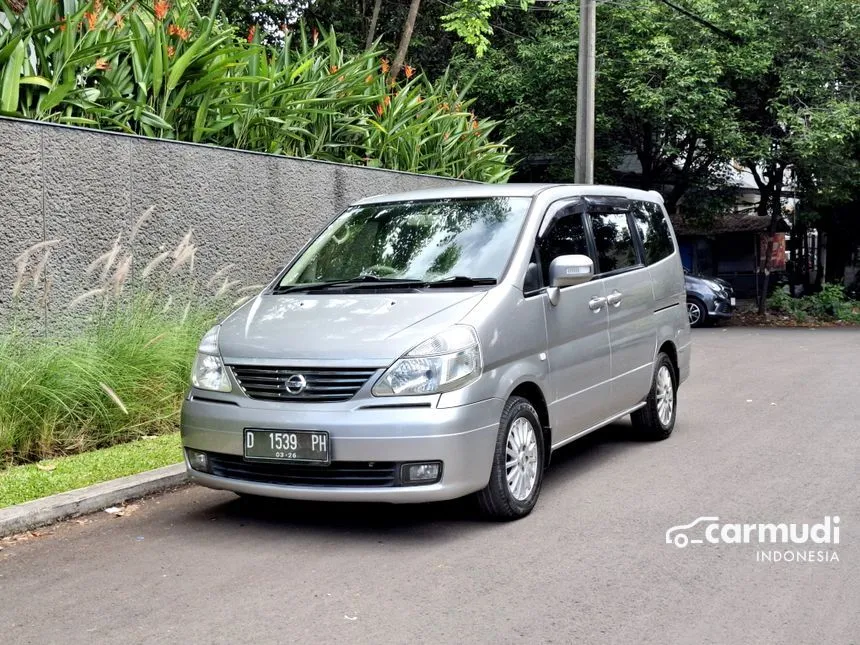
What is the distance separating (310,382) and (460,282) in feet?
4.06

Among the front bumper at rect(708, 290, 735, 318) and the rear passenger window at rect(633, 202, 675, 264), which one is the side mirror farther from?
the front bumper at rect(708, 290, 735, 318)

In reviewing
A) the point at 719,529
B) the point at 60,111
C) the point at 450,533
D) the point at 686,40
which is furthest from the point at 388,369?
the point at 686,40

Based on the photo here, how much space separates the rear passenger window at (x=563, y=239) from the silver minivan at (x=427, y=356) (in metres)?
0.01

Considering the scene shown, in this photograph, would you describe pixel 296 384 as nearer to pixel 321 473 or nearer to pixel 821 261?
pixel 321 473

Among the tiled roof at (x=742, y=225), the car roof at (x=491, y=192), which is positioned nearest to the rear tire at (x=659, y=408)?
the car roof at (x=491, y=192)

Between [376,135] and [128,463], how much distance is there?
7331mm

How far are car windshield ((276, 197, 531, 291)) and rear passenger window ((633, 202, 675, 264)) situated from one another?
6.31ft

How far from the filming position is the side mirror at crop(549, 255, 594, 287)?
634cm

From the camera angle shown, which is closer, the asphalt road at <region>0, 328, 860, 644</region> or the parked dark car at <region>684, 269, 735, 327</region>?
the asphalt road at <region>0, 328, 860, 644</region>

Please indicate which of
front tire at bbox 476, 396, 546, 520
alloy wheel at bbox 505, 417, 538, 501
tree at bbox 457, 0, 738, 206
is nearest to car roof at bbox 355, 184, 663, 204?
front tire at bbox 476, 396, 546, 520

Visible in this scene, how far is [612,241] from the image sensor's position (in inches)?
304

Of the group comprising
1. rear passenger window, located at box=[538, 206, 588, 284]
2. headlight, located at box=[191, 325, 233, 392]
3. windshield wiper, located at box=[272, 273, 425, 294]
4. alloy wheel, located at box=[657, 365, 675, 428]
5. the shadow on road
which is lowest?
the shadow on road

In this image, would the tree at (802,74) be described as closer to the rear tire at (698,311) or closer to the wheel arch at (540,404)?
the rear tire at (698,311)

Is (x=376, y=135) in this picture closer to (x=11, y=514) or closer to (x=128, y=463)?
(x=128, y=463)
